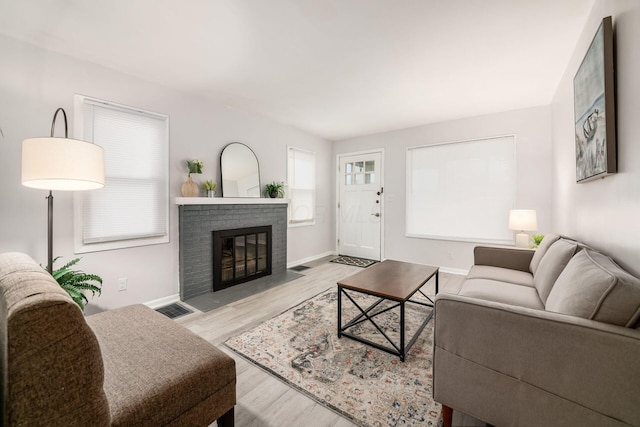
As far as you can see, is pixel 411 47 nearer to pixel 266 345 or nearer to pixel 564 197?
pixel 564 197

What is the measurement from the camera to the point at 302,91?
10.1 feet

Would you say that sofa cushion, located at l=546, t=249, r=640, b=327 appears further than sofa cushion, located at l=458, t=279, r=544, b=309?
No

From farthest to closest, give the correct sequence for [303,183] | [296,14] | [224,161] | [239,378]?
[303,183]
[224,161]
[296,14]
[239,378]

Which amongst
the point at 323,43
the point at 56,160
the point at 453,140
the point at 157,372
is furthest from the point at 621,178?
the point at 56,160

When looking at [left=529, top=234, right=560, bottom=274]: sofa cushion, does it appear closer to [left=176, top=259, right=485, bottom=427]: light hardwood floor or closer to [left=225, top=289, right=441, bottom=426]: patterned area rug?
[left=225, top=289, right=441, bottom=426]: patterned area rug

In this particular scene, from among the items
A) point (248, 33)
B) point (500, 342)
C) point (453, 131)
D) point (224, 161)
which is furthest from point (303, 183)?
point (500, 342)

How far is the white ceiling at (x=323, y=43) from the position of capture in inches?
69.9

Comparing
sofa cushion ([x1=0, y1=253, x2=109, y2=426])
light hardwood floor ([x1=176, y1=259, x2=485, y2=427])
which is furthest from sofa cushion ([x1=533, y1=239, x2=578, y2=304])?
sofa cushion ([x1=0, y1=253, x2=109, y2=426])

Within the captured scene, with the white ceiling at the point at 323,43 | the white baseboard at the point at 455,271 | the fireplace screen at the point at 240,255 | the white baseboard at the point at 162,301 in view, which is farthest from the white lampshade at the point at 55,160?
the white baseboard at the point at 455,271

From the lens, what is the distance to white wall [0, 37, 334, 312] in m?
2.04

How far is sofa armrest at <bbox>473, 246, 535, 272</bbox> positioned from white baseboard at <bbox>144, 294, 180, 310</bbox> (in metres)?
3.39

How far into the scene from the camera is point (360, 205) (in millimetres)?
5164

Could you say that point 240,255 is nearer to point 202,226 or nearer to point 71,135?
point 202,226

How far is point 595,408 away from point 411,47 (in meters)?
2.48
